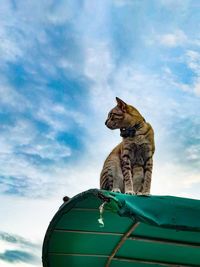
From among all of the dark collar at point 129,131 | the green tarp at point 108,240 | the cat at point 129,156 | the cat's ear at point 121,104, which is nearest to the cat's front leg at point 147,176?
the cat at point 129,156

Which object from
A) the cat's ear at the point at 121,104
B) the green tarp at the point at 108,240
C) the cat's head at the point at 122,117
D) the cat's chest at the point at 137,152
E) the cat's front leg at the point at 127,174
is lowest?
the green tarp at the point at 108,240

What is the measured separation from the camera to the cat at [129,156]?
6020 mm

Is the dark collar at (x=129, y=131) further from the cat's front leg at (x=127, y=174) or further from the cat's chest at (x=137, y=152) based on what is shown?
the cat's front leg at (x=127, y=174)

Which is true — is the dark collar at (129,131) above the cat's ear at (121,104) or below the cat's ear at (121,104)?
below

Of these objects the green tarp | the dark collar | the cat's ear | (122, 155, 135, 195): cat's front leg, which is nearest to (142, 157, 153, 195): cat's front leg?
(122, 155, 135, 195): cat's front leg

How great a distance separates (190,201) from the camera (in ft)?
9.92

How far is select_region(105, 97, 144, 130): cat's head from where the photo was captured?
256 inches

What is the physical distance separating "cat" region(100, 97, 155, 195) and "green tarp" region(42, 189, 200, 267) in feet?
4.10

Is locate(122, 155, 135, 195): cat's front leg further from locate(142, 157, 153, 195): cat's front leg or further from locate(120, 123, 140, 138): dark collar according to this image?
locate(120, 123, 140, 138): dark collar

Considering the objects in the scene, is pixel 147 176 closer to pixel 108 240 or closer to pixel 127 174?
pixel 127 174

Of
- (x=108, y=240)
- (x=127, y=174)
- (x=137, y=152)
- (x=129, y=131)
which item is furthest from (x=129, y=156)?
(x=108, y=240)

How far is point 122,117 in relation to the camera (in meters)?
6.51

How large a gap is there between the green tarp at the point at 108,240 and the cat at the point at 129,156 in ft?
4.10

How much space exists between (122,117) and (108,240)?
260cm
